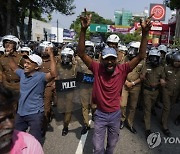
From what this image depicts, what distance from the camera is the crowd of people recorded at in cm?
187

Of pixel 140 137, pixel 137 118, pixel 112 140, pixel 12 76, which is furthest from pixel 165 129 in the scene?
pixel 12 76

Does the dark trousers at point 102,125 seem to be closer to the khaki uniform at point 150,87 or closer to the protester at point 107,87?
the protester at point 107,87

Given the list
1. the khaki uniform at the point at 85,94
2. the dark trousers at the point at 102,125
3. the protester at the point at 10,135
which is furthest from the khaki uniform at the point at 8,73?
the protester at the point at 10,135

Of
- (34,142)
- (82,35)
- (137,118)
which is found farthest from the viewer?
(137,118)

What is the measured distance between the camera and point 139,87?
654cm

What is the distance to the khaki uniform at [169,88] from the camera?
21.2 feet

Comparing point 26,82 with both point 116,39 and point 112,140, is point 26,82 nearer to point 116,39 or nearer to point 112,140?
point 112,140

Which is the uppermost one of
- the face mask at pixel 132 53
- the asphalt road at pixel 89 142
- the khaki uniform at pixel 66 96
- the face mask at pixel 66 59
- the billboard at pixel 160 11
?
the billboard at pixel 160 11

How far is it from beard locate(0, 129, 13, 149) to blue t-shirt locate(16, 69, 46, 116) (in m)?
2.50

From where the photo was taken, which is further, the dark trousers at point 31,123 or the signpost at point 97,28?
the signpost at point 97,28

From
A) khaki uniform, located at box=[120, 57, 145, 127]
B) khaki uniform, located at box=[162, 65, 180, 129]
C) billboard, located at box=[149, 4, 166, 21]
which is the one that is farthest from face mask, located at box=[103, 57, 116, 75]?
billboard, located at box=[149, 4, 166, 21]

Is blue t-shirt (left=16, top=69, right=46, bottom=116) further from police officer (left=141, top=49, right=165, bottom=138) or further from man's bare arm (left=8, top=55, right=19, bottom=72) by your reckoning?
police officer (left=141, top=49, right=165, bottom=138)

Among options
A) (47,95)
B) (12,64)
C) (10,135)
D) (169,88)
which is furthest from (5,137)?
(169,88)

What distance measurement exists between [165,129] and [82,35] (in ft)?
11.1
